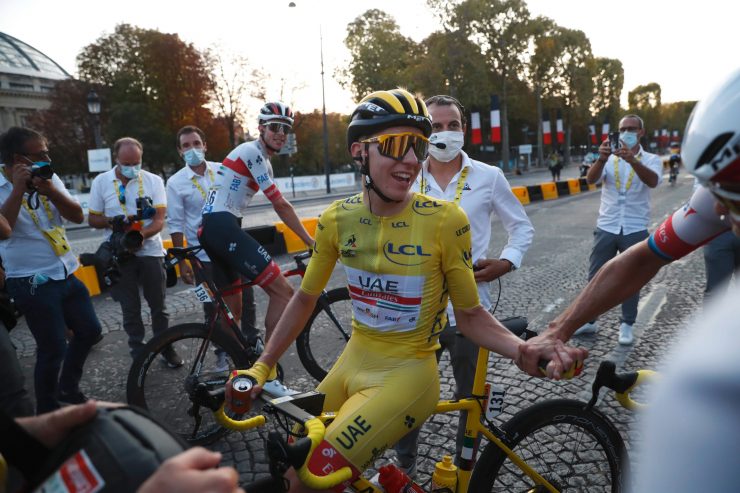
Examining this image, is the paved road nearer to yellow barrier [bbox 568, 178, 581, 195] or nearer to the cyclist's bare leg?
the cyclist's bare leg

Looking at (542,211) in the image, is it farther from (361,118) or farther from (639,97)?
(639,97)

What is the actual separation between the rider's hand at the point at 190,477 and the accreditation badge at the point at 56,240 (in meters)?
3.53

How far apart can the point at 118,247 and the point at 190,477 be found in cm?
408

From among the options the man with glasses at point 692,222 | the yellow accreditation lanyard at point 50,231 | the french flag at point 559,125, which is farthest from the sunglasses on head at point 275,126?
the french flag at point 559,125

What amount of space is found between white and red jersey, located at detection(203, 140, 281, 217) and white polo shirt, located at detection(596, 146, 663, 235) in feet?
11.0

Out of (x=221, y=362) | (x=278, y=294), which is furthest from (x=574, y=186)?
(x=221, y=362)

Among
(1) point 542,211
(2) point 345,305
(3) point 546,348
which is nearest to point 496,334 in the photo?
(3) point 546,348

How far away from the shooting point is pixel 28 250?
3.62 m

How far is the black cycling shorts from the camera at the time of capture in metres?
3.89

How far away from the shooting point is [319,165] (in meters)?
59.1

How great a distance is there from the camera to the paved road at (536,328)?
328cm

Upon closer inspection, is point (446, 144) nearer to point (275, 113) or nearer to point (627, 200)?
point (275, 113)

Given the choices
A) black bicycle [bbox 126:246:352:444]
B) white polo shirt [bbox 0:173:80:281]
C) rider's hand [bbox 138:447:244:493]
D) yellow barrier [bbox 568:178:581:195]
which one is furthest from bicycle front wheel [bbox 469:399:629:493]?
yellow barrier [bbox 568:178:581:195]

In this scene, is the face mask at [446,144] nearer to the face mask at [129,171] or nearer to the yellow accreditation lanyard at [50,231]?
the yellow accreditation lanyard at [50,231]
